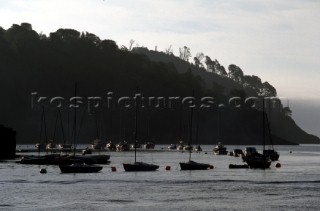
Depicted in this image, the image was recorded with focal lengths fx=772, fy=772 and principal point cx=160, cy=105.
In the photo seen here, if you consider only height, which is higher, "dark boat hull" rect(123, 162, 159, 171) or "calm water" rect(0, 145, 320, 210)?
"dark boat hull" rect(123, 162, 159, 171)

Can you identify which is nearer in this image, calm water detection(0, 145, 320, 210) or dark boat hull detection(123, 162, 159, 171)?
calm water detection(0, 145, 320, 210)

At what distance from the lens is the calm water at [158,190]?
86625 mm

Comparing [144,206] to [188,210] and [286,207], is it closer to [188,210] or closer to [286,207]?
[188,210]

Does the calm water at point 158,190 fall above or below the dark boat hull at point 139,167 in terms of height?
below

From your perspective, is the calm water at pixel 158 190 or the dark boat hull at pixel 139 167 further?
the dark boat hull at pixel 139 167

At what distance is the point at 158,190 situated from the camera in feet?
348

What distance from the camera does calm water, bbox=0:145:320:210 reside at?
8662 cm

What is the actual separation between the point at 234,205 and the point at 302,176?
5923cm

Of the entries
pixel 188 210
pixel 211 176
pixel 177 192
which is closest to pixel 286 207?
pixel 188 210

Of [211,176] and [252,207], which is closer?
[252,207]

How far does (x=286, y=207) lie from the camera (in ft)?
279

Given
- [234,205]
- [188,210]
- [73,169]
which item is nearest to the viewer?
[188,210]

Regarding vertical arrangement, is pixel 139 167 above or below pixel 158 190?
above

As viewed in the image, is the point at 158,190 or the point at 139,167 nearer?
the point at 158,190
